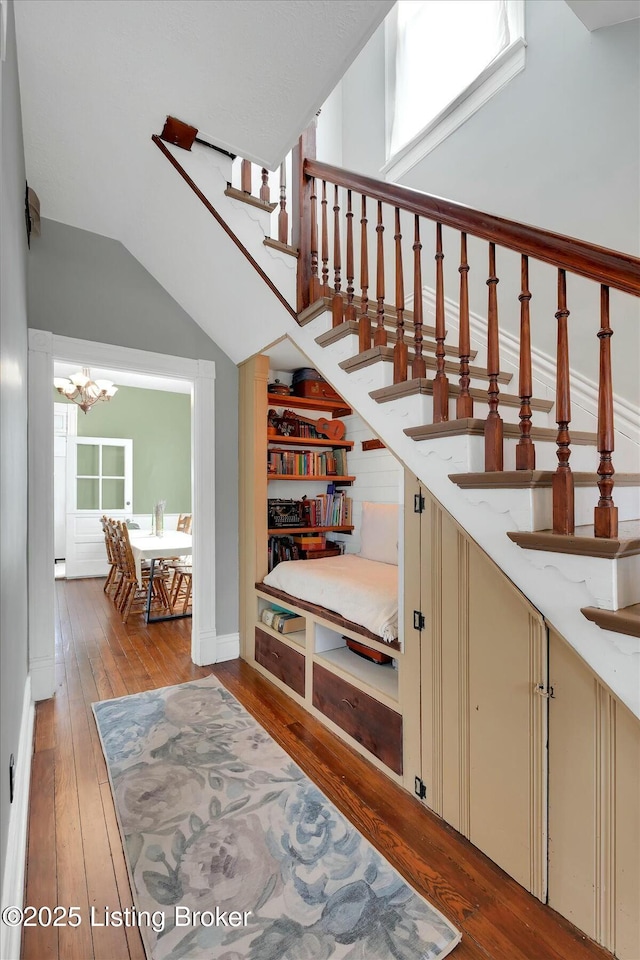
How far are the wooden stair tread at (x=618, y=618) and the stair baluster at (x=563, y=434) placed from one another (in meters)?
0.22

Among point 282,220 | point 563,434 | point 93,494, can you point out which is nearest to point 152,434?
point 93,494

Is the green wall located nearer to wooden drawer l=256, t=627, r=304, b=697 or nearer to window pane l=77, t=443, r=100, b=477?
window pane l=77, t=443, r=100, b=477

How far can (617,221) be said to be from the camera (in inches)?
81.2

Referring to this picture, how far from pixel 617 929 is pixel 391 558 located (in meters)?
2.05

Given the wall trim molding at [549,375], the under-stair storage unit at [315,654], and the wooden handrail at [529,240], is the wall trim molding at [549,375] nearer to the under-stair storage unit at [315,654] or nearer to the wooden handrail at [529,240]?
the wooden handrail at [529,240]

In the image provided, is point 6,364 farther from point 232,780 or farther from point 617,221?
point 617,221

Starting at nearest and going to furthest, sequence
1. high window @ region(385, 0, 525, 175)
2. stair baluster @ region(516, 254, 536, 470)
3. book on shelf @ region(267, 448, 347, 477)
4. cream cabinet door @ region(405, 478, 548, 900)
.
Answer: stair baluster @ region(516, 254, 536, 470) < cream cabinet door @ region(405, 478, 548, 900) < high window @ region(385, 0, 525, 175) < book on shelf @ region(267, 448, 347, 477)

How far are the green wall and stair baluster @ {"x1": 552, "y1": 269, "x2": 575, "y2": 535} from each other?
22.2 feet

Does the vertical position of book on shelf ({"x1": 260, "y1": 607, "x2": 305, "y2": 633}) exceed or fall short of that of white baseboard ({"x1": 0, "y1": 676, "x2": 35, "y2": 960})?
it exceeds it

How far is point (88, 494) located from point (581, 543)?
6.91 metres

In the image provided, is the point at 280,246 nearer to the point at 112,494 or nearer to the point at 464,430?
the point at 464,430

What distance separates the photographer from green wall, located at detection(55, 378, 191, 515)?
6.89 metres

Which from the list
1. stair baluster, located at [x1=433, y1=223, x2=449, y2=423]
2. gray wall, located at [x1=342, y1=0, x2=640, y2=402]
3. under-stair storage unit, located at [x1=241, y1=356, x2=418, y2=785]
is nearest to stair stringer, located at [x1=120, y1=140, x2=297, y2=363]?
under-stair storage unit, located at [x1=241, y1=356, x2=418, y2=785]

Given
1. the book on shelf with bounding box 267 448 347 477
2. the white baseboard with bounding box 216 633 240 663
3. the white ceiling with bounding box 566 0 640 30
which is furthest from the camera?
the book on shelf with bounding box 267 448 347 477
